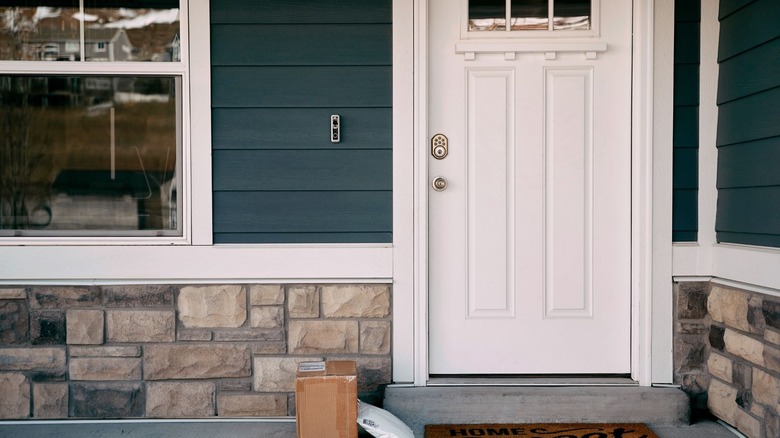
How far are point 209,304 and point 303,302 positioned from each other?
0.41 metres

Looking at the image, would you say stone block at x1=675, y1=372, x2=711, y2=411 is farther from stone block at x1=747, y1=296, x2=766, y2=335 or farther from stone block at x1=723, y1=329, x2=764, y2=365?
stone block at x1=747, y1=296, x2=766, y2=335

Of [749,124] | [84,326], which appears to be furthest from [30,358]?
[749,124]

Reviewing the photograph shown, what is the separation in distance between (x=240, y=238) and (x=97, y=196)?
2.18ft

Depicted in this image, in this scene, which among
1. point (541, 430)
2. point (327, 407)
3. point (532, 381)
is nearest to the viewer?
point (327, 407)

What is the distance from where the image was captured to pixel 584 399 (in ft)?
9.95

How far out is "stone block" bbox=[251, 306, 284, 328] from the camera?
10.2 feet

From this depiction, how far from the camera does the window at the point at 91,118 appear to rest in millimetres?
3074

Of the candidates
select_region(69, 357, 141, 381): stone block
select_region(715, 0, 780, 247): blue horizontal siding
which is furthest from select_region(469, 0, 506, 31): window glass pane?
select_region(69, 357, 141, 381): stone block

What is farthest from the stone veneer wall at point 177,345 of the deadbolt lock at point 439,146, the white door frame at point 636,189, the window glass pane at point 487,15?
the window glass pane at point 487,15

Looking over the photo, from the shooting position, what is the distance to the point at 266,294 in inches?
122

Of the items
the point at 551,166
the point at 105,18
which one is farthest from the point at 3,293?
the point at 551,166

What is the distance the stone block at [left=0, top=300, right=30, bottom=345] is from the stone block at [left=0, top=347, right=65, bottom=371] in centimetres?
5

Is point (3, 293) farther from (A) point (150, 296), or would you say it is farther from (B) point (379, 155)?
(B) point (379, 155)

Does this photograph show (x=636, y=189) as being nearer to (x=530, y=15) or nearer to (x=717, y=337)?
(x=717, y=337)
